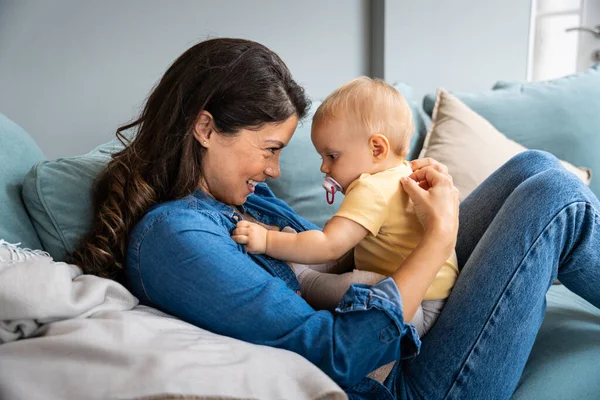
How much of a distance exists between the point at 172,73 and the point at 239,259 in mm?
431

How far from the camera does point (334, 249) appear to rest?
48.0 inches

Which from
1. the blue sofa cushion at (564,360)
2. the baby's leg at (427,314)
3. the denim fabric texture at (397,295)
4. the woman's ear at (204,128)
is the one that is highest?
the woman's ear at (204,128)

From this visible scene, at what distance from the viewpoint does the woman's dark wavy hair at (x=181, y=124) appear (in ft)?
3.94

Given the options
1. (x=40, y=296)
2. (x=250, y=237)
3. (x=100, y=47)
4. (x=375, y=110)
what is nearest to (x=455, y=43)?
(x=100, y=47)

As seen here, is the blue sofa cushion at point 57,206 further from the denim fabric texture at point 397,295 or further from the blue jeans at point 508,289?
the blue jeans at point 508,289

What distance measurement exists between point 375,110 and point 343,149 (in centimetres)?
10

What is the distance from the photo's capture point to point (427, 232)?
119 centimetres

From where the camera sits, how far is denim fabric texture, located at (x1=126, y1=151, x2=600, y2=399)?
105 centimetres

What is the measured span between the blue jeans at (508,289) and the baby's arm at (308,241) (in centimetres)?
25

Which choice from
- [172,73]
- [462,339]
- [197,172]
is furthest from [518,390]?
[172,73]

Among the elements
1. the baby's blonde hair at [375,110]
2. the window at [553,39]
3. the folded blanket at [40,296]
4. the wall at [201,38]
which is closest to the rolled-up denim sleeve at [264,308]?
the folded blanket at [40,296]

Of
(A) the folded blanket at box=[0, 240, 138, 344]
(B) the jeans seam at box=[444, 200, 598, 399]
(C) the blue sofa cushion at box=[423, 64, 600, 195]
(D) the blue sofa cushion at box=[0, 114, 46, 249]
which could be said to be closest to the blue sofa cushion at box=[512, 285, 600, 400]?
(B) the jeans seam at box=[444, 200, 598, 399]

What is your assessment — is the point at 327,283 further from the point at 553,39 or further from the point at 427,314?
the point at 553,39

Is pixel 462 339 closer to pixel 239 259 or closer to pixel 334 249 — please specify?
pixel 334 249
